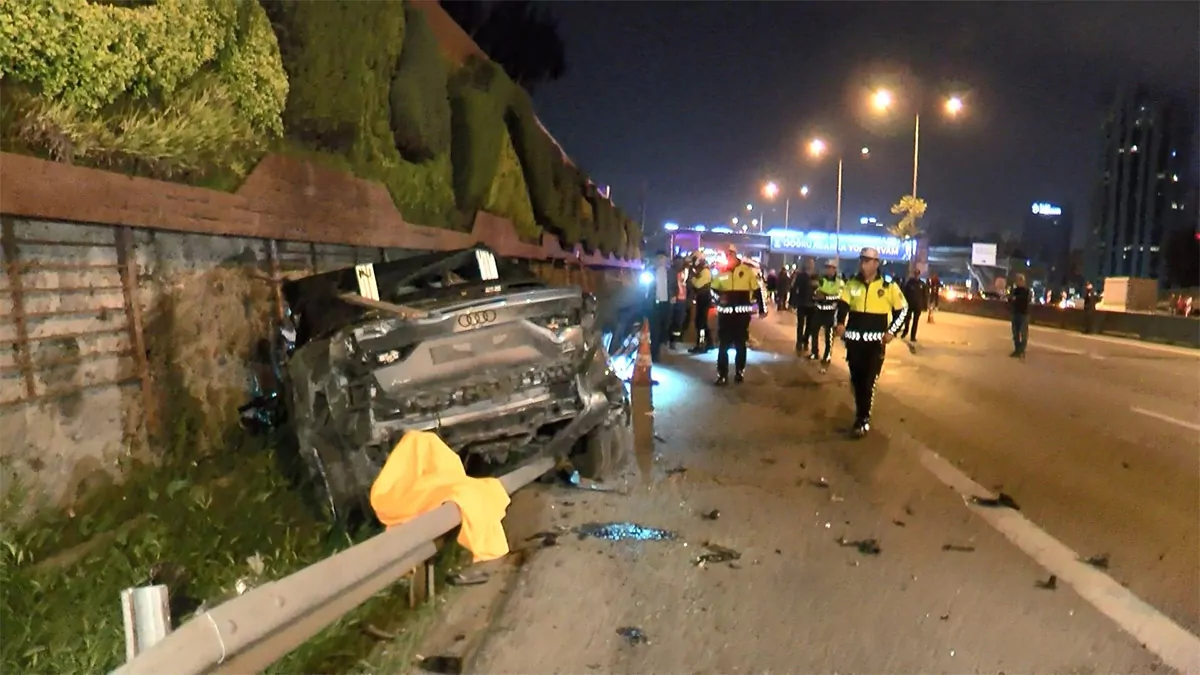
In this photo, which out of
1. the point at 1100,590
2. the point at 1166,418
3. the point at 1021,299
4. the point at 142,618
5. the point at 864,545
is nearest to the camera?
the point at 142,618

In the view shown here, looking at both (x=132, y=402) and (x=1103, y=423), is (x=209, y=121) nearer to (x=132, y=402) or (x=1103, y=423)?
(x=132, y=402)

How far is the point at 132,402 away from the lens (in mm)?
5840

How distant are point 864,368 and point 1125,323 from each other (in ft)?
68.3

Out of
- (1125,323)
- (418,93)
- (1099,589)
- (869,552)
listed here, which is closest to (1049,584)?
(1099,589)

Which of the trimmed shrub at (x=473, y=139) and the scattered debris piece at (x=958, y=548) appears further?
the trimmed shrub at (x=473, y=139)

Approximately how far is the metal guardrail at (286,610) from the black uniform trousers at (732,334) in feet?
26.4

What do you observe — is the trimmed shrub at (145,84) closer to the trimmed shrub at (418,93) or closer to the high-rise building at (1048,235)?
the trimmed shrub at (418,93)

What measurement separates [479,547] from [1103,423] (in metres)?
8.04

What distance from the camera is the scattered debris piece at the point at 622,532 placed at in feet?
19.0

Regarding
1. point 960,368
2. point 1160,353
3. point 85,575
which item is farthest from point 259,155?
point 1160,353

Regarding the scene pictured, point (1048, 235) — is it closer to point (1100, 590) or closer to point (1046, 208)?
point (1046, 208)

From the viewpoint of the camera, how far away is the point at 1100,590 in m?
4.95

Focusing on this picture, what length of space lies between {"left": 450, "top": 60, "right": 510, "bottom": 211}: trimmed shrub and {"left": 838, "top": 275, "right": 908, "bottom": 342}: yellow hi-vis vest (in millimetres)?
7165

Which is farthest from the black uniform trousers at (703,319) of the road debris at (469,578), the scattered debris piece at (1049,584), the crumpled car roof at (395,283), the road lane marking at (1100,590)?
the road debris at (469,578)
